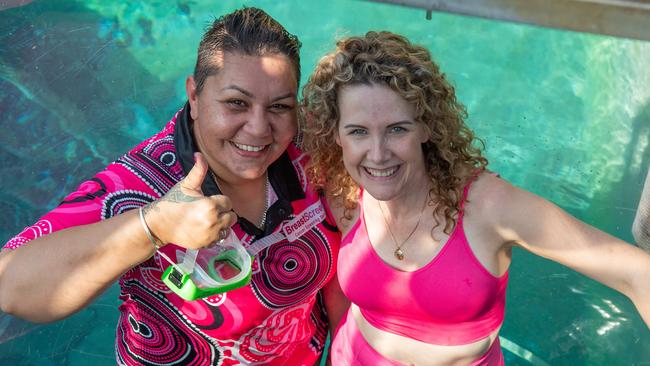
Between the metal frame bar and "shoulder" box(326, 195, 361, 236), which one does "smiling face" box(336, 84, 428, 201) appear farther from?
the metal frame bar

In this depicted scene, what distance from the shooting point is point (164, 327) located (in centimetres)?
221

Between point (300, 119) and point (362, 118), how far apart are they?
10.9 inches

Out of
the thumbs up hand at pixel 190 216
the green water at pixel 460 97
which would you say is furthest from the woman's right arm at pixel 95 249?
the green water at pixel 460 97

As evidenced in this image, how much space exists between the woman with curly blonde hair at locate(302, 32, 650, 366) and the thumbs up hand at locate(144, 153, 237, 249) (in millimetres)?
578

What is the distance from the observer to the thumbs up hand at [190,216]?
1.61 metres

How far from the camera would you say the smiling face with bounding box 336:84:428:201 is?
203 cm

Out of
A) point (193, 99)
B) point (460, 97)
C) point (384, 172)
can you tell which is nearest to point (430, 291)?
point (384, 172)

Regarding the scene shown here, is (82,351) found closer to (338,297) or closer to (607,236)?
(338,297)

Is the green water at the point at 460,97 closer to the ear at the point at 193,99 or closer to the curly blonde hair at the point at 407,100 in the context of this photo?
the curly blonde hair at the point at 407,100

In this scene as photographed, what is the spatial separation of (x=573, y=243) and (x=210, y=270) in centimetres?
105

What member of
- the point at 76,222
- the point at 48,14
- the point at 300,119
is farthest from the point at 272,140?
the point at 48,14

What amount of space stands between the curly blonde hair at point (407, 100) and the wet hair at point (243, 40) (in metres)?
0.13

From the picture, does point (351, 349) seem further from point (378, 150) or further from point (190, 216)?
point (190, 216)

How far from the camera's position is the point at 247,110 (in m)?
1.98
